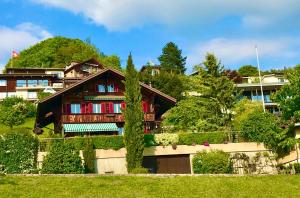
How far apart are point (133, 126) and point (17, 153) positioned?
8578 millimetres

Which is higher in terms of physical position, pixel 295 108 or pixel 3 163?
pixel 295 108

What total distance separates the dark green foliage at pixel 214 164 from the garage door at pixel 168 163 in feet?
11.7

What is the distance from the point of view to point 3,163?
2986cm

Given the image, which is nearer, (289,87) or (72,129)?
(289,87)

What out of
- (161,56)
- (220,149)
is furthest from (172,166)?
(161,56)

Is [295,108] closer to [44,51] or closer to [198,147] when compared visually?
[198,147]

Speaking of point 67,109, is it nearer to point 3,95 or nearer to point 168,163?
point 168,163

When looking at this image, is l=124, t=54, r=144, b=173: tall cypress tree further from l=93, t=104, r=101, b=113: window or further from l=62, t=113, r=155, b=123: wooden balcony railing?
l=93, t=104, r=101, b=113: window

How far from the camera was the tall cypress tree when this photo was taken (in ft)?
108

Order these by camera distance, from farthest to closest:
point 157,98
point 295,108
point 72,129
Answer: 1. point 157,98
2. point 72,129
3. point 295,108

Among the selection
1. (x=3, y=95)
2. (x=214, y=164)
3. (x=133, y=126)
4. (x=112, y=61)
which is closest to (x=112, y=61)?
(x=112, y=61)

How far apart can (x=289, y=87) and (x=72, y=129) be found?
21.4 metres

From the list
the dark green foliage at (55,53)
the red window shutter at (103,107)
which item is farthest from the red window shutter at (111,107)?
the dark green foliage at (55,53)

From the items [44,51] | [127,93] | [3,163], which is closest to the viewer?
[3,163]
